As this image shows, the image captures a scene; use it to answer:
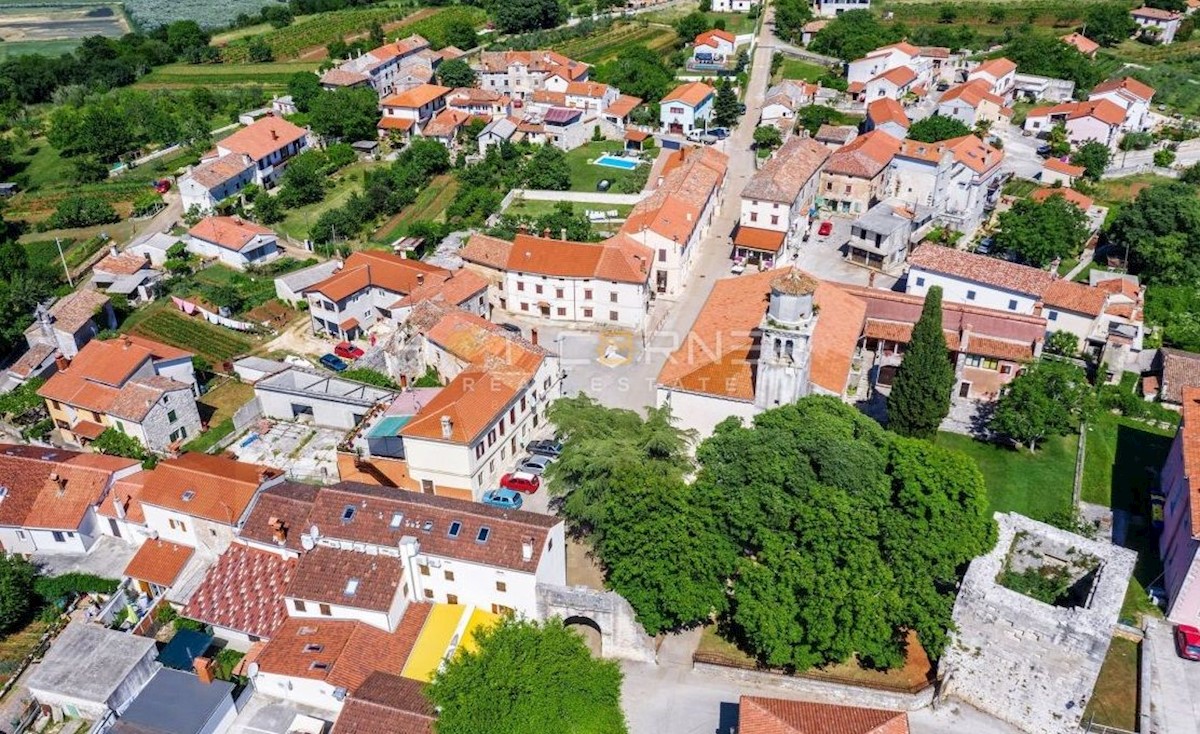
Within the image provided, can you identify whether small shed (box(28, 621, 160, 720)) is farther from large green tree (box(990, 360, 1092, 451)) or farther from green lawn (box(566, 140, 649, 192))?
green lawn (box(566, 140, 649, 192))

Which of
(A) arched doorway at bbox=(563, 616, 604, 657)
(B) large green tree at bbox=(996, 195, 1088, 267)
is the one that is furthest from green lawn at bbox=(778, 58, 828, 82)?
(A) arched doorway at bbox=(563, 616, 604, 657)

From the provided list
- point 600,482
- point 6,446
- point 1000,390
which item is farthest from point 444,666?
point 1000,390

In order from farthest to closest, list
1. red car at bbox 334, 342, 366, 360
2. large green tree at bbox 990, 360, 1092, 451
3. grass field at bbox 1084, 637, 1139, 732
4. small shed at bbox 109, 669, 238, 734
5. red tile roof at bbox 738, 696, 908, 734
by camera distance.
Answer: red car at bbox 334, 342, 366, 360 < large green tree at bbox 990, 360, 1092, 451 < grass field at bbox 1084, 637, 1139, 732 < small shed at bbox 109, 669, 238, 734 < red tile roof at bbox 738, 696, 908, 734

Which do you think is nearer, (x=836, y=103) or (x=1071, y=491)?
(x=1071, y=491)

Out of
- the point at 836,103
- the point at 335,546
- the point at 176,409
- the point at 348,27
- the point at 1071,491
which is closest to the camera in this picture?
the point at 335,546

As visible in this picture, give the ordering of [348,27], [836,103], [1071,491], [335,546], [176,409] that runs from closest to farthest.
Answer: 1. [335,546]
2. [1071,491]
3. [176,409]
4. [836,103]
5. [348,27]

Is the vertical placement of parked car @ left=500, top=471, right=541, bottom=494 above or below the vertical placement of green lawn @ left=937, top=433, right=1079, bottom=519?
above

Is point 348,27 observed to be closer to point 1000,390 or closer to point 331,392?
point 331,392
